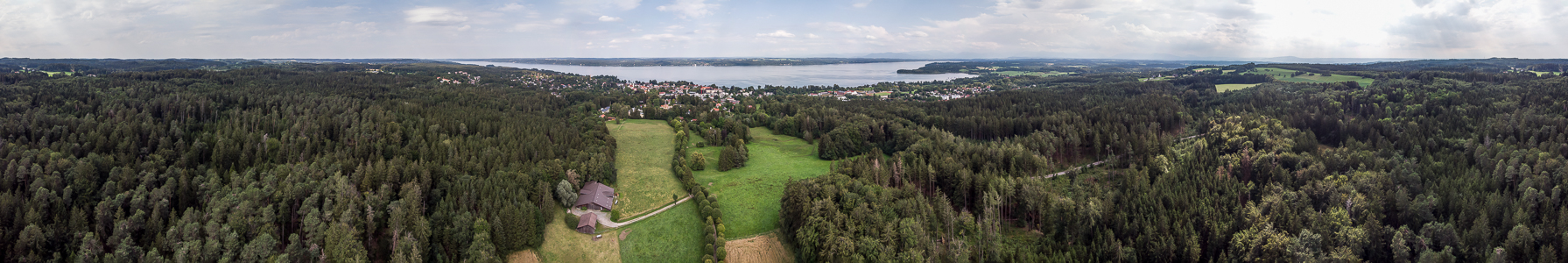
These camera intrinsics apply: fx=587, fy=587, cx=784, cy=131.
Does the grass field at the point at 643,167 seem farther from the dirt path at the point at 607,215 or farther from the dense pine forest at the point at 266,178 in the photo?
the dense pine forest at the point at 266,178

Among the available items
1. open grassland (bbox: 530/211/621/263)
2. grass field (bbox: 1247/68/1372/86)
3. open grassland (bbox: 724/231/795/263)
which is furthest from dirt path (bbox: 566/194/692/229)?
grass field (bbox: 1247/68/1372/86)

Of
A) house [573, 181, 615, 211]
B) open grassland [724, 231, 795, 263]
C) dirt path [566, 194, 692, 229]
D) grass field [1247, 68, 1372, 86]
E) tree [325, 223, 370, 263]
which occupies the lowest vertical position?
open grassland [724, 231, 795, 263]

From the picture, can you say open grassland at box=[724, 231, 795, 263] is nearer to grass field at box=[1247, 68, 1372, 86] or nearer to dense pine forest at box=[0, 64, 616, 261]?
dense pine forest at box=[0, 64, 616, 261]

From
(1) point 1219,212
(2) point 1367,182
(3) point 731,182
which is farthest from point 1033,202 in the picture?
(3) point 731,182

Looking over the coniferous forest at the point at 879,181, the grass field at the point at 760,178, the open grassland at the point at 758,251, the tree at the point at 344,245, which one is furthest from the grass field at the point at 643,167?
the tree at the point at 344,245

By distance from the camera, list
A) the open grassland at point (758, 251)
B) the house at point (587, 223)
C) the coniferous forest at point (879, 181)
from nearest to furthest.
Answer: the coniferous forest at point (879, 181)
the open grassland at point (758, 251)
the house at point (587, 223)

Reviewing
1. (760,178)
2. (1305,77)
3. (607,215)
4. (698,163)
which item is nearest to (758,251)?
(607,215)
